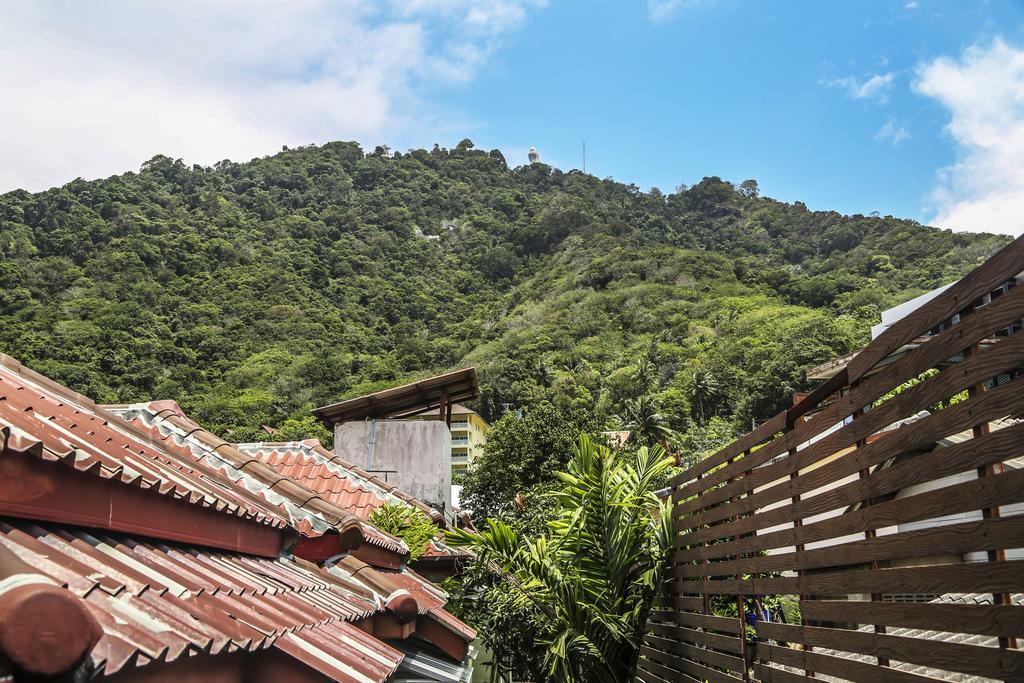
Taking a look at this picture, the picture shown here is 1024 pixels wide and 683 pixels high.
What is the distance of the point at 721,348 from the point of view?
65500 millimetres

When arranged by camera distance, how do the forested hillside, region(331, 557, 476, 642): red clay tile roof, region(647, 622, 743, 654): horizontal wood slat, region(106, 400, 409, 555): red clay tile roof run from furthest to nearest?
the forested hillside
region(331, 557, 476, 642): red clay tile roof
region(106, 400, 409, 555): red clay tile roof
region(647, 622, 743, 654): horizontal wood slat

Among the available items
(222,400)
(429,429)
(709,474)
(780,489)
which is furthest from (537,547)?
(222,400)

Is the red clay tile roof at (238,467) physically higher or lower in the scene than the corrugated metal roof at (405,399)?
lower

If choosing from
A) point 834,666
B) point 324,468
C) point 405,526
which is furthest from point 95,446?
point 324,468

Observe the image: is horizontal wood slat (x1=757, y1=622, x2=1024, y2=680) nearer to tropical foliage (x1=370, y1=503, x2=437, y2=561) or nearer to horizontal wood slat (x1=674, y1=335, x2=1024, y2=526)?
horizontal wood slat (x1=674, y1=335, x2=1024, y2=526)

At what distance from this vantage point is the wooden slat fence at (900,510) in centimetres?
248

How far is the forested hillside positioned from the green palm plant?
43035 mm

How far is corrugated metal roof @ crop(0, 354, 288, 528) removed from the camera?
100.0 inches

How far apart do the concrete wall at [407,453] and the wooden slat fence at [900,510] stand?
46.3ft

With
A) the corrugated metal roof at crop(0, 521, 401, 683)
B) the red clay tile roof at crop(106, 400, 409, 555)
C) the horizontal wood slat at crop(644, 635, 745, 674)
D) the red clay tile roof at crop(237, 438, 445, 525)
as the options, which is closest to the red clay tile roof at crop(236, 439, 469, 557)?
the red clay tile roof at crop(237, 438, 445, 525)

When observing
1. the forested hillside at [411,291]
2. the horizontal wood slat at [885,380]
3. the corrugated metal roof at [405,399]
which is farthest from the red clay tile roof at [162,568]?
the forested hillside at [411,291]

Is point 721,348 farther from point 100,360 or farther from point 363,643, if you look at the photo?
point 363,643

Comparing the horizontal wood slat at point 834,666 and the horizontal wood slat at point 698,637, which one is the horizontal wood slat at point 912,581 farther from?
the horizontal wood slat at point 698,637

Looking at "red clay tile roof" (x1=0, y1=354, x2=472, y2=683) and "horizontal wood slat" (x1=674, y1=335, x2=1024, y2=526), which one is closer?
"red clay tile roof" (x1=0, y1=354, x2=472, y2=683)
